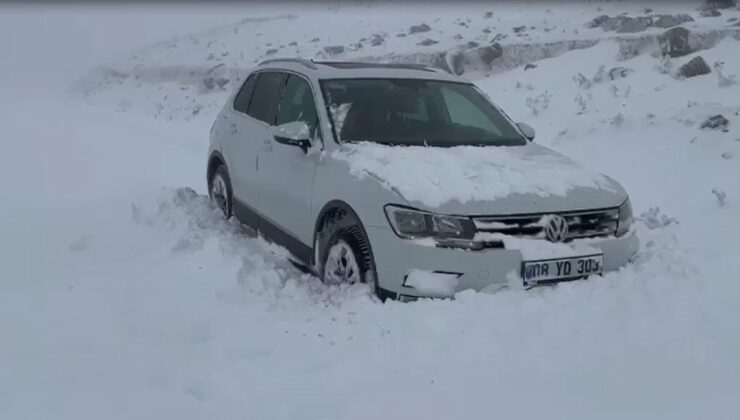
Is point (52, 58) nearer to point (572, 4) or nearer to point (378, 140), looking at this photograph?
point (572, 4)

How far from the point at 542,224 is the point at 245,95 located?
3.72 meters

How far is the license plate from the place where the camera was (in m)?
4.46

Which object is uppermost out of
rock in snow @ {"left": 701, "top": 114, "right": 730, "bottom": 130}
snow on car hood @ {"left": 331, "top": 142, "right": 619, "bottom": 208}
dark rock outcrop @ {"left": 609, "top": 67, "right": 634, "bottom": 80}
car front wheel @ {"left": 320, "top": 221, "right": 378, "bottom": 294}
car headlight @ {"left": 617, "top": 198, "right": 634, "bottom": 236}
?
snow on car hood @ {"left": 331, "top": 142, "right": 619, "bottom": 208}

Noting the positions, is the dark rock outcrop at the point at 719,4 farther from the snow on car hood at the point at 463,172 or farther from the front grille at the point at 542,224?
the front grille at the point at 542,224

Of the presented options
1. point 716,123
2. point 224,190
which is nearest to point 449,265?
point 224,190

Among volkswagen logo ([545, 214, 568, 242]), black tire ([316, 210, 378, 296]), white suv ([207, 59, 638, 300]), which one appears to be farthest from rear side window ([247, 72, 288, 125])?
volkswagen logo ([545, 214, 568, 242])

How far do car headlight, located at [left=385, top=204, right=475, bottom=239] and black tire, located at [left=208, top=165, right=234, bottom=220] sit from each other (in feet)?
9.75

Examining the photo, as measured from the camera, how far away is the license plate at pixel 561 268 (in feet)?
14.6

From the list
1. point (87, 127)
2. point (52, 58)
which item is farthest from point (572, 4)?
point (52, 58)

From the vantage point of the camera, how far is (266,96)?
22.6ft

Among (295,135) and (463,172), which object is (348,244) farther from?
(295,135)

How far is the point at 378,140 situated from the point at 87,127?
1079cm

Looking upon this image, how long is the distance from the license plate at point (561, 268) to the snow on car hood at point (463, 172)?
16.6 inches

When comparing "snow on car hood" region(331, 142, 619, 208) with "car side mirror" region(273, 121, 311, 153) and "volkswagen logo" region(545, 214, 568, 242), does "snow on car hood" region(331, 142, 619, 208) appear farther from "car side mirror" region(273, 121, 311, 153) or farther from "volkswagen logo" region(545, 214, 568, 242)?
"car side mirror" region(273, 121, 311, 153)
